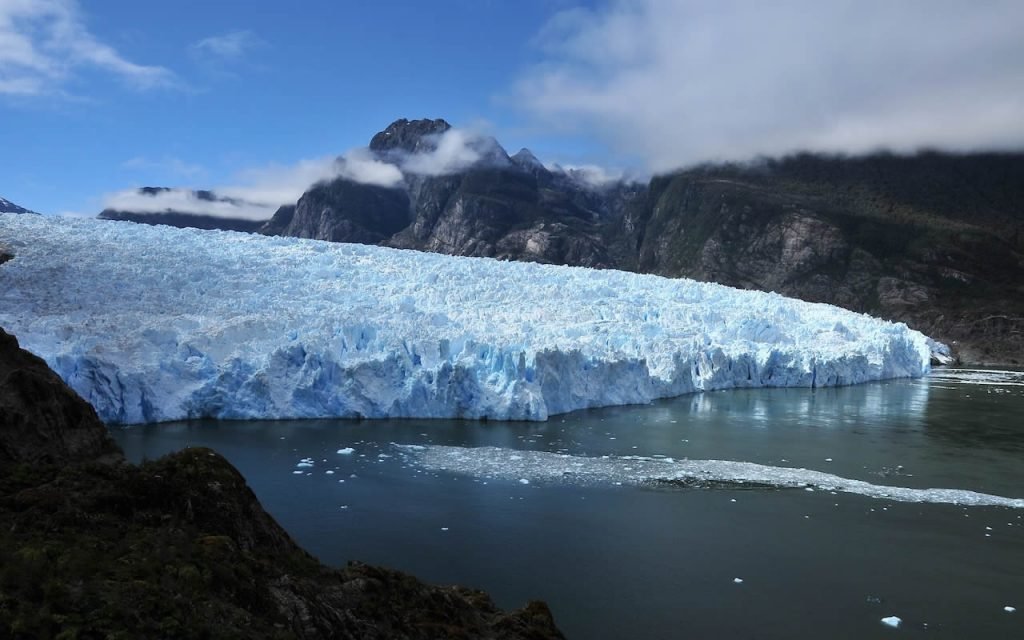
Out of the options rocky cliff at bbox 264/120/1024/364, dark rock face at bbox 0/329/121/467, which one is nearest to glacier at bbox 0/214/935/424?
dark rock face at bbox 0/329/121/467

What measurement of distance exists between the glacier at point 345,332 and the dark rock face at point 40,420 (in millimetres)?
10282

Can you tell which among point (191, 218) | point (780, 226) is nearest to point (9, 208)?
point (191, 218)

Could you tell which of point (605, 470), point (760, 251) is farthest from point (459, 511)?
point (760, 251)

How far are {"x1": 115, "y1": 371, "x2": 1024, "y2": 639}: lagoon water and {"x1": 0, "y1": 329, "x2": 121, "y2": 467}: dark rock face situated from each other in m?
3.63

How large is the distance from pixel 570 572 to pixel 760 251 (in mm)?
66157

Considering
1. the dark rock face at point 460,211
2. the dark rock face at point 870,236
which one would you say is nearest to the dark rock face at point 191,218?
the dark rock face at point 460,211

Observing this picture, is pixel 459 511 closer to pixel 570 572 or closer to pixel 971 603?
pixel 570 572

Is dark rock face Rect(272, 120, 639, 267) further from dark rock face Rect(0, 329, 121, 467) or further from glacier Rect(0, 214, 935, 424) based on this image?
dark rock face Rect(0, 329, 121, 467)

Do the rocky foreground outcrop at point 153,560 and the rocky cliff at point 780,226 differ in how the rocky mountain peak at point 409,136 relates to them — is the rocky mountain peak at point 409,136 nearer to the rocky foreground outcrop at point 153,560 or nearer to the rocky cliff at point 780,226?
the rocky cliff at point 780,226

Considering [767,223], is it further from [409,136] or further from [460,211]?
[409,136]

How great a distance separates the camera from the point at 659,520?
9.91 metres

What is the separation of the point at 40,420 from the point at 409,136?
11385cm

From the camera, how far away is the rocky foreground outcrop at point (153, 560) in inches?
124

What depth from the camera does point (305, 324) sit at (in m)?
17.1
